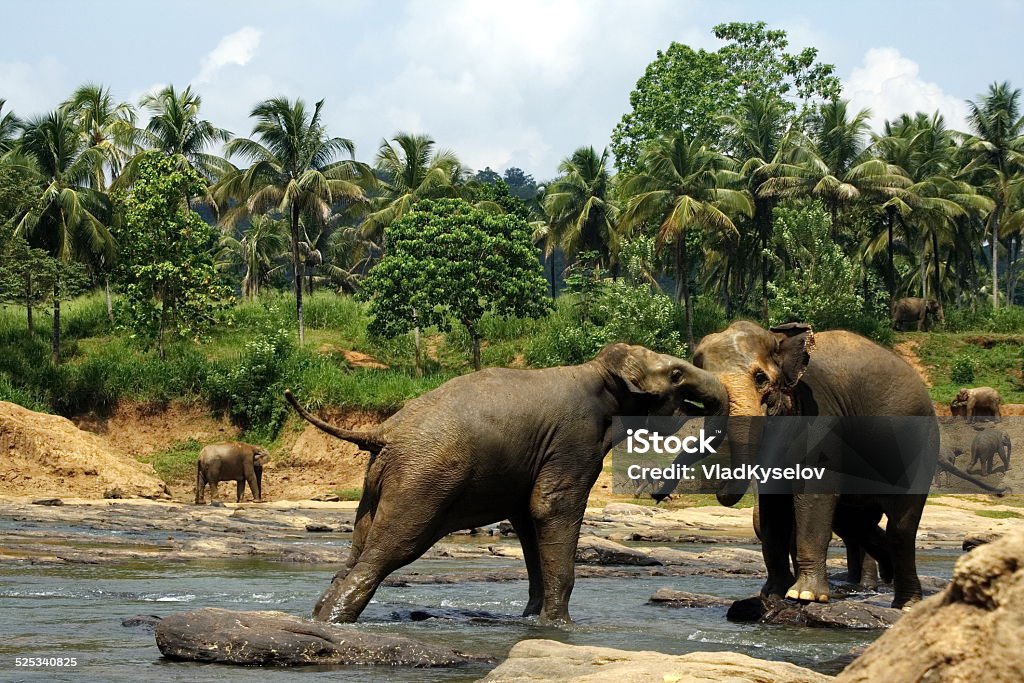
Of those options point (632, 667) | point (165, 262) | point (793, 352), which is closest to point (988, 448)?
point (165, 262)

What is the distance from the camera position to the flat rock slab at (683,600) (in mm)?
12641

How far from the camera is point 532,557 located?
434 inches

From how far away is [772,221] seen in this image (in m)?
53.2

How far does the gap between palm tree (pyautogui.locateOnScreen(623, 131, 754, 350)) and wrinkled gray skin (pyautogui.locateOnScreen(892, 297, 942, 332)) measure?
8.56 meters

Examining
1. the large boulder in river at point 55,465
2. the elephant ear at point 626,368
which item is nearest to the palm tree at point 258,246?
the large boulder in river at point 55,465

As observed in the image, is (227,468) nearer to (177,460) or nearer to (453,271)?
(177,460)

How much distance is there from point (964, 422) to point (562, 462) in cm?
3092

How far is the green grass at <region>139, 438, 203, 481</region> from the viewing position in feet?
125

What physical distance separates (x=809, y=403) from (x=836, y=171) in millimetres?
43731

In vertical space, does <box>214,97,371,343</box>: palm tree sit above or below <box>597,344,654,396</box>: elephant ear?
above

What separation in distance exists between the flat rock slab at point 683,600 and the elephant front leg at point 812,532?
2011 millimetres

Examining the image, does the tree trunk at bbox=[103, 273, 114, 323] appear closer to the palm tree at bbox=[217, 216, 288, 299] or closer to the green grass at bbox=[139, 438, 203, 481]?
the green grass at bbox=[139, 438, 203, 481]

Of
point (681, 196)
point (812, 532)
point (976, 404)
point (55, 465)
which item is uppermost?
point (681, 196)

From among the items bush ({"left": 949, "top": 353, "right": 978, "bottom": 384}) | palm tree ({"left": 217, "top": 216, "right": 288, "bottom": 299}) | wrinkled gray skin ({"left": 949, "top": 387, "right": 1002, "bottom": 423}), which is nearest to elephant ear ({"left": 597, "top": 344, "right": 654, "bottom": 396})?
wrinkled gray skin ({"left": 949, "top": 387, "right": 1002, "bottom": 423})
